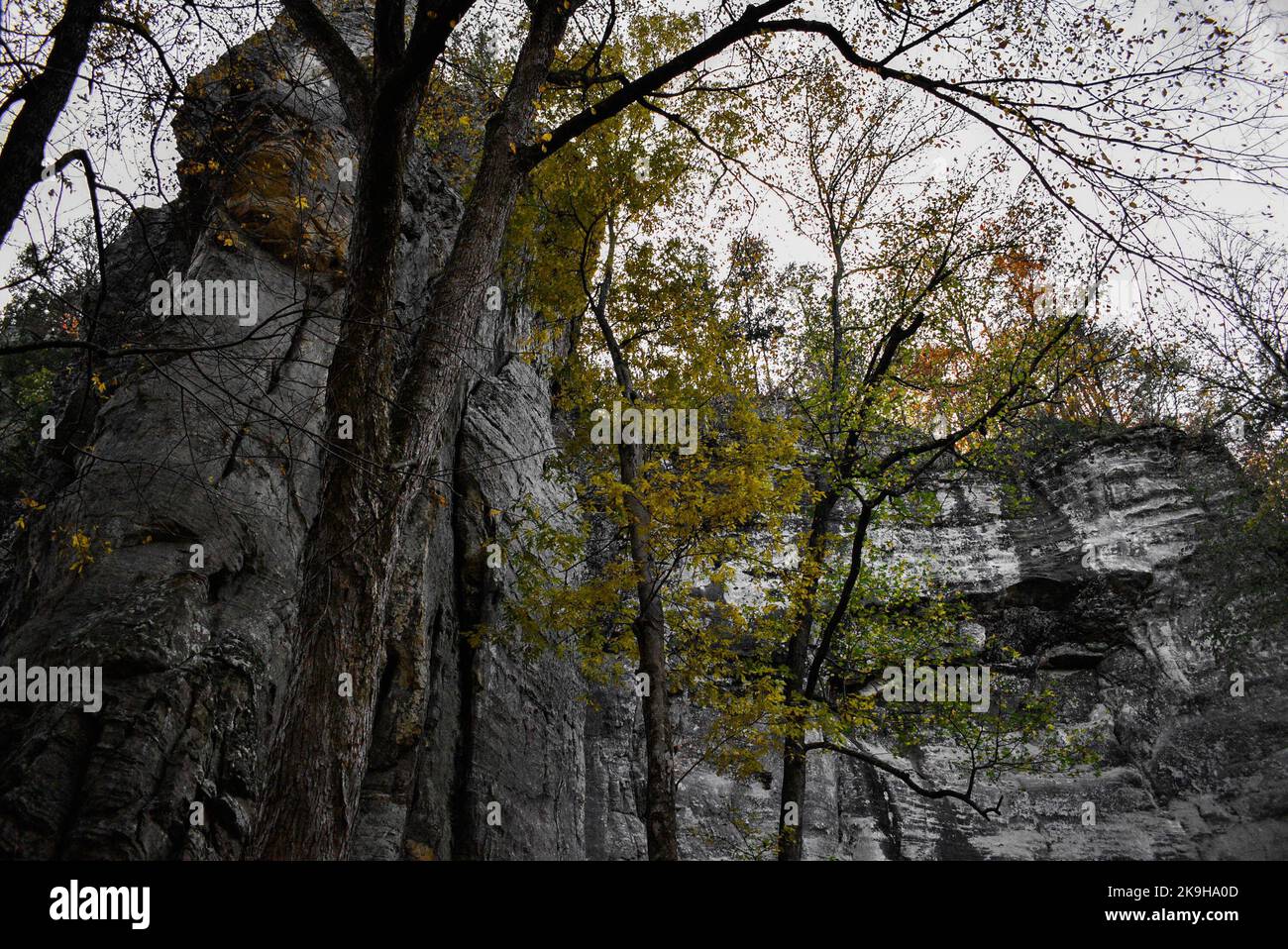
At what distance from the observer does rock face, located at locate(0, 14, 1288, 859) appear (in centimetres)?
769

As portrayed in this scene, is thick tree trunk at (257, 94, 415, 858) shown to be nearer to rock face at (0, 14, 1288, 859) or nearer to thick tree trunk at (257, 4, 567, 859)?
thick tree trunk at (257, 4, 567, 859)

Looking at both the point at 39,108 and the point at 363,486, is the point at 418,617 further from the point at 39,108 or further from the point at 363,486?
the point at 39,108

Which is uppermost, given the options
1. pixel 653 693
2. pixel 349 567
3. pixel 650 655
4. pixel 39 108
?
pixel 39 108

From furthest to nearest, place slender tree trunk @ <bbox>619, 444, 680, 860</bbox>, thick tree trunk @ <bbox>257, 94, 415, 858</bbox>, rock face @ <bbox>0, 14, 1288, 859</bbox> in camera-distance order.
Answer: slender tree trunk @ <bbox>619, 444, 680, 860</bbox>, rock face @ <bbox>0, 14, 1288, 859</bbox>, thick tree trunk @ <bbox>257, 94, 415, 858</bbox>

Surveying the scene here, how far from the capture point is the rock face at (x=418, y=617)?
7691 millimetres

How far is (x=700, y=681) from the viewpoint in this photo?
12.2 metres

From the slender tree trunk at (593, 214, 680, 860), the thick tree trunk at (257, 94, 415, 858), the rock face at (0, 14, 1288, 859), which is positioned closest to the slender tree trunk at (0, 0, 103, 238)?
the rock face at (0, 14, 1288, 859)

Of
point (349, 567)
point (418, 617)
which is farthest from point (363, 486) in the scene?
point (418, 617)

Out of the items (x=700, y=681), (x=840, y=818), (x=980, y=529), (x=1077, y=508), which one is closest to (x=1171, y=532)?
(x=1077, y=508)

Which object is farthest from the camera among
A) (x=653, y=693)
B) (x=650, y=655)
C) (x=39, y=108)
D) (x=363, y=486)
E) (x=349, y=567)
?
(x=650, y=655)

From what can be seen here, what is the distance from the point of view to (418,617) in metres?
11.3

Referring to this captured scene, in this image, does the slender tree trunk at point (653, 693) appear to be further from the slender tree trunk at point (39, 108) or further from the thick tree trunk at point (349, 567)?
the slender tree trunk at point (39, 108)
